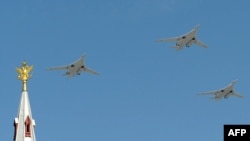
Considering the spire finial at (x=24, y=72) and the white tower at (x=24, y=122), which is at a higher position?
the spire finial at (x=24, y=72)

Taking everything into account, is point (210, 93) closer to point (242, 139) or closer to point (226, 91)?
point (226, 91)

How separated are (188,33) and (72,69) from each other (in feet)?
63.3

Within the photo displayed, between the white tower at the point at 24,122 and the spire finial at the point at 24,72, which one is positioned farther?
the spire finial at the point at 24,72

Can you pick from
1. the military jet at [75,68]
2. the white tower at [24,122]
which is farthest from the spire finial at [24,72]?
the military jet at [75,68]

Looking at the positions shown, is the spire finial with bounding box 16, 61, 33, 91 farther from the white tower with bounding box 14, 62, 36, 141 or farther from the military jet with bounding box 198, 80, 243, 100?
the military jet with bounding box 198, 80, 243, 100

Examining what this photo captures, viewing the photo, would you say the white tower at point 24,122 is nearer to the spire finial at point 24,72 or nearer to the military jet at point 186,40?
the spire finial at point 24,72

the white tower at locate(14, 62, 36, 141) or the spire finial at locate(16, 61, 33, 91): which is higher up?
the spire finial at locate(16, 61, 33, 91)

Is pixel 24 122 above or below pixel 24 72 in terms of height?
below

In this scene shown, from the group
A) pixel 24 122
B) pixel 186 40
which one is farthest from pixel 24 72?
pixel 186 40

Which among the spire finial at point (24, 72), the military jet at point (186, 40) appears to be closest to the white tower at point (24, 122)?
the spire finial at point (24, 72)

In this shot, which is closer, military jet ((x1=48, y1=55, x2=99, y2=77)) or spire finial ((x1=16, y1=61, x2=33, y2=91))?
military jet ((x1=48, y1=55, x2=99, y2=77))

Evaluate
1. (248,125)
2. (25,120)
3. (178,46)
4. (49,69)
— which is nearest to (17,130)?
(25,120)

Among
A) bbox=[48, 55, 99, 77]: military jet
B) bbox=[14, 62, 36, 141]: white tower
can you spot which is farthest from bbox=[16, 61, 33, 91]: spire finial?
bbox=[48, 55, 99, 77]: military jet

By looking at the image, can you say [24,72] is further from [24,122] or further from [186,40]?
[186,40]
